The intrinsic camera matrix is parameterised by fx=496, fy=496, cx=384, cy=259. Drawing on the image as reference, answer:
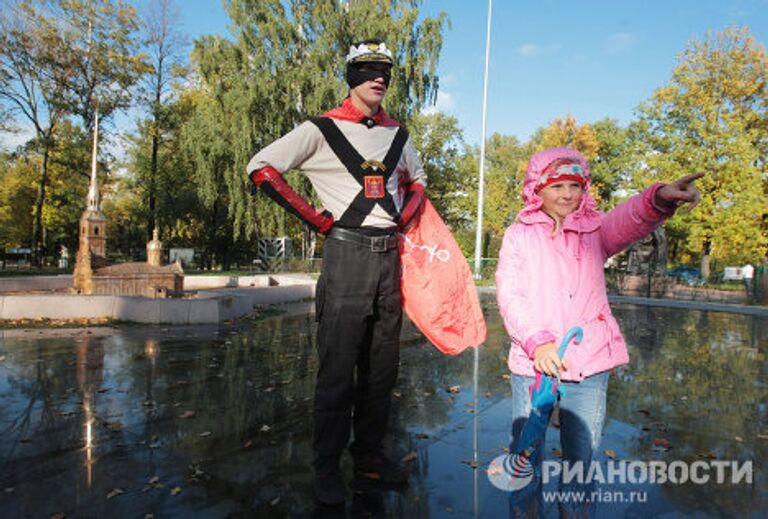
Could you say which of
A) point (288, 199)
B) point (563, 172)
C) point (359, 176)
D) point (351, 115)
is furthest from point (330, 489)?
point (351, 115)

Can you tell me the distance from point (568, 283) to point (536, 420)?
65 centimetres

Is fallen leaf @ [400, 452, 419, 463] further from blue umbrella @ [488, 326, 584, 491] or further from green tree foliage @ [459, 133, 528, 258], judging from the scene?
green tree foliage @ [459, 133, 528, 258]

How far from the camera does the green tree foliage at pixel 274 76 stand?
23922 mm

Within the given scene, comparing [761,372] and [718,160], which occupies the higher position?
[718,160]

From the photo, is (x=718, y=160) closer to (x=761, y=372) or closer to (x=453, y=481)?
(x=761, y=372)

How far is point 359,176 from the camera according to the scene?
9.71 ft

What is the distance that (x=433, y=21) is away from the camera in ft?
83.4

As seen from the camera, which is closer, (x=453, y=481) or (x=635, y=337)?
(x=453, y=481)

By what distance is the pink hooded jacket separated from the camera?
88.0 inches

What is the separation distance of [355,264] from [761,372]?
648cm

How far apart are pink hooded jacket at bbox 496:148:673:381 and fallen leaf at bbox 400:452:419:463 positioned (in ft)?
4.24

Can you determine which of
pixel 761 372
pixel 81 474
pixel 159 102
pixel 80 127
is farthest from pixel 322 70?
pixel 81 474

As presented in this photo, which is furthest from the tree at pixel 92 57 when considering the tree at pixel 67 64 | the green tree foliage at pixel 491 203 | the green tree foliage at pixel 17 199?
the green tree foliage at pixel 491 203

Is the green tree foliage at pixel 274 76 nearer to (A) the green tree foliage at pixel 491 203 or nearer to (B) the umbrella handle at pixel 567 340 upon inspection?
(A) the green tree foliage at pixel 491 203
